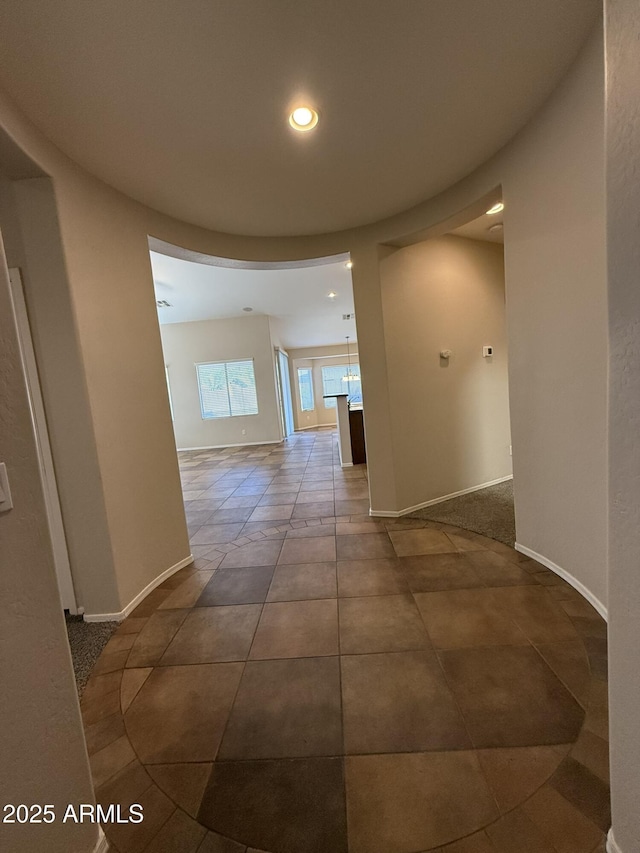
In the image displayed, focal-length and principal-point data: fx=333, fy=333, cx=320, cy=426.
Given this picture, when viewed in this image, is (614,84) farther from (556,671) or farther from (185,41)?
(556,671)

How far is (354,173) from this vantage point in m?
2.20

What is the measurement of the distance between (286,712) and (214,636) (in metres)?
0.67

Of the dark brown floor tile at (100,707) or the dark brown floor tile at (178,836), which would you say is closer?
the dark brown floor tile at (178,836)

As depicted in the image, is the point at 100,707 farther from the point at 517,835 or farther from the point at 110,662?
the point at 517,835

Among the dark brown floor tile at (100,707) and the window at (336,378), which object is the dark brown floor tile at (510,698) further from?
the window at (336,378)

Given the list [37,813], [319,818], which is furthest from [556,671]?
[37,813]

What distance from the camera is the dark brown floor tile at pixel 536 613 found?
5.47 ft

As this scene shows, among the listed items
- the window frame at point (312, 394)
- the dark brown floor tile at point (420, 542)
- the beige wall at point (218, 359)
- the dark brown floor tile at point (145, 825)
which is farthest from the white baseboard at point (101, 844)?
the window frame at point (312, 394)

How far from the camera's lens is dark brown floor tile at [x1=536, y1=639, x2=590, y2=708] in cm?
137

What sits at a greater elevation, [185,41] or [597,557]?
[185,41]

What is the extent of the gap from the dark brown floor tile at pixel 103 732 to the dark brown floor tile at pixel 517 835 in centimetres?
136

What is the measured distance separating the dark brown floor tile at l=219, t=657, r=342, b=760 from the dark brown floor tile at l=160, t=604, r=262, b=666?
0.18m

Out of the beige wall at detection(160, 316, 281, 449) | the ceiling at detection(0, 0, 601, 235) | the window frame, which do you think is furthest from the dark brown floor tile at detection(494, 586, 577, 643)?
the window frame

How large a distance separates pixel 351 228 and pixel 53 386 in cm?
268
